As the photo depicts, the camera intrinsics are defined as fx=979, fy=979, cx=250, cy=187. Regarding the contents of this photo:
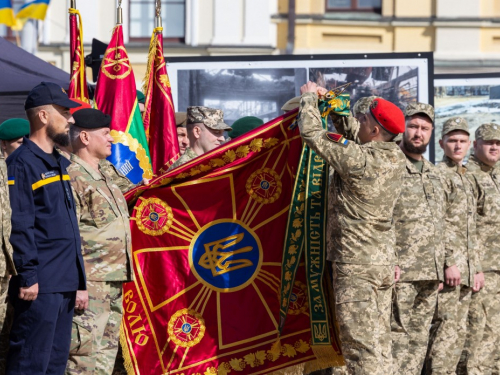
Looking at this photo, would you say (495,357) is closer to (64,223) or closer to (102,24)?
(64,223)

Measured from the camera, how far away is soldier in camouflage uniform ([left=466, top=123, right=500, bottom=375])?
8.23 meters

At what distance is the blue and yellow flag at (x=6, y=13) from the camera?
11867 millimetres

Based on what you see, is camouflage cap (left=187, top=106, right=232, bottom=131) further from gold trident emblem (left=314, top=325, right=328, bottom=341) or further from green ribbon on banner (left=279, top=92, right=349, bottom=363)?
gold trident emblem (left=314, top=325, right=328, bottom=341)

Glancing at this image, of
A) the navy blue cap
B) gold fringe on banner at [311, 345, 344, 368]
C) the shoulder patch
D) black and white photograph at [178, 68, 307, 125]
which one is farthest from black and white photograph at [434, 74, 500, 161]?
the navy blue cap

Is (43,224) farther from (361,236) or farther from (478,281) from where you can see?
(478,281)

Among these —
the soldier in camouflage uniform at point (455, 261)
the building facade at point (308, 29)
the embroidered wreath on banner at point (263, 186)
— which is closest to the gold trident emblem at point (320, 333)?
the embroidered wreath on banner at point (263, 186)

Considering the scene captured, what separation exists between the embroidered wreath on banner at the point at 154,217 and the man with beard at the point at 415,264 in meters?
1.72

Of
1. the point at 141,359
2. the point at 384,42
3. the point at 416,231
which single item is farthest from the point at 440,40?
the point at 141,359

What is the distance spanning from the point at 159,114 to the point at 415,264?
8.62 ft

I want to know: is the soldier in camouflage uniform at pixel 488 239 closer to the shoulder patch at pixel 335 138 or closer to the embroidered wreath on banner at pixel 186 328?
the shoulder patch at pixel 335 138

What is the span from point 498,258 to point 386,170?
2.36 m

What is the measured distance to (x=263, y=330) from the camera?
265 inches

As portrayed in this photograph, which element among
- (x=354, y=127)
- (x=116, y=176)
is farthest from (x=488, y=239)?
(x=116, y=176)

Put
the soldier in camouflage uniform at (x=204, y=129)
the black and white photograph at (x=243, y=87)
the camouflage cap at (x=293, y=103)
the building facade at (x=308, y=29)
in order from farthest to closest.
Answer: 1. the building facade at (x=308, y=29)
2. the black and white photograph at (x=243, y=87)
3. the soldier in camouflage uniform at (x=204, y=129)
4. the camouflage cap at (x=293, y=103)
